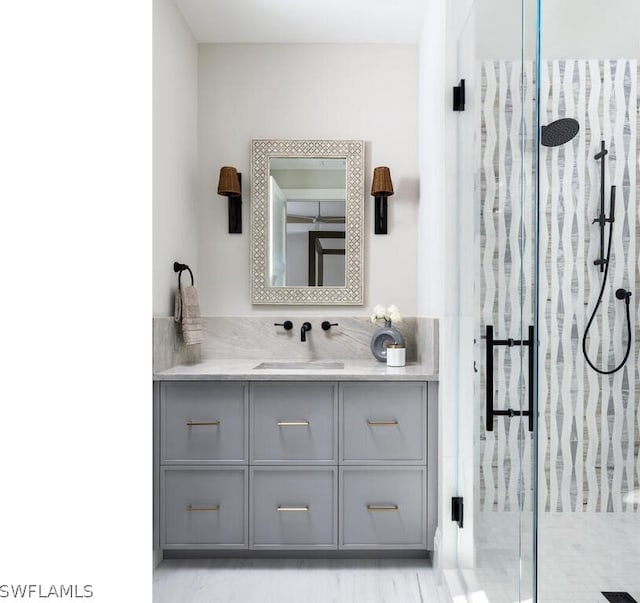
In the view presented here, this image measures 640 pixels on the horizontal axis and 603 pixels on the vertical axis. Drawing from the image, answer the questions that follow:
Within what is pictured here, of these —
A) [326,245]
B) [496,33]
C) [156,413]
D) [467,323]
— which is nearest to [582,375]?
[467,323]

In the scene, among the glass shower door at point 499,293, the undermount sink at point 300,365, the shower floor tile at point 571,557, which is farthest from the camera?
the undermount sink at point 300,365

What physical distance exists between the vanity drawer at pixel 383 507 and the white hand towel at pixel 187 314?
878 millimetres

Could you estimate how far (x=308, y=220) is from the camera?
2.55 metres

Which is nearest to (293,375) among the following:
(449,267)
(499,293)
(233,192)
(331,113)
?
(449,267)

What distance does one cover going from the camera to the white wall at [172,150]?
202cm

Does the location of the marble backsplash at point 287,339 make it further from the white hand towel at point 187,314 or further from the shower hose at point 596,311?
the shower hose at point 596,311

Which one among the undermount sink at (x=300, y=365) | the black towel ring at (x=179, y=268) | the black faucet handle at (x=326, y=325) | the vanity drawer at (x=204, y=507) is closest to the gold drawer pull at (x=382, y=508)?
the vanity drawer at (x=204, y=507)

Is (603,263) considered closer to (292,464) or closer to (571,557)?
(571,557)

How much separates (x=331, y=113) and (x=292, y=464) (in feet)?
5.60
